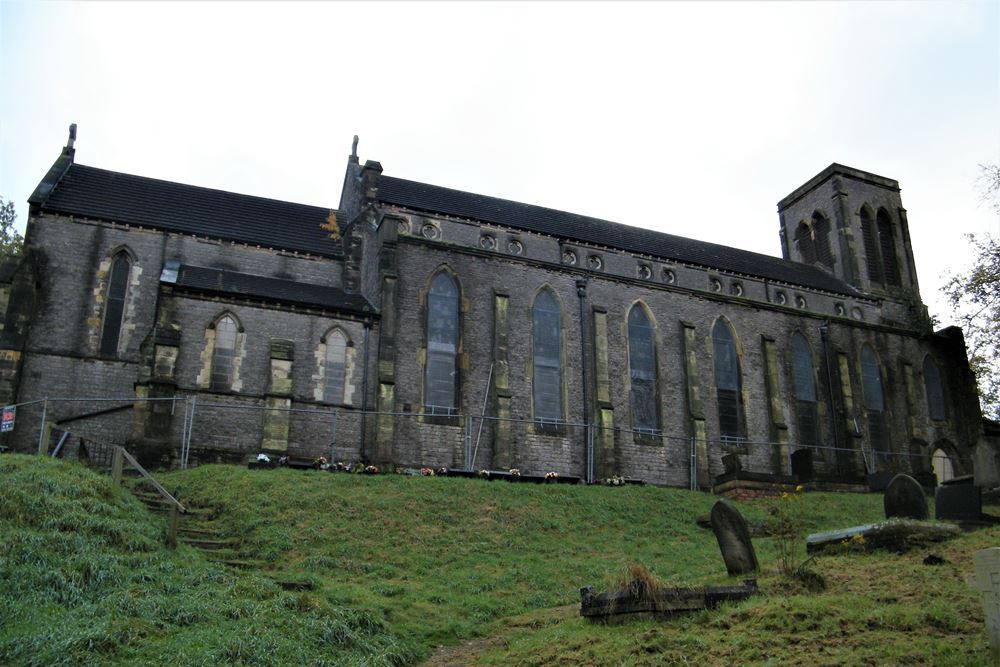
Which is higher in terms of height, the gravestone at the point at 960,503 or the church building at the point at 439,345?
the church building at the point at 439,345

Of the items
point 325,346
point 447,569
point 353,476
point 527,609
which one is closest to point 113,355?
point 325,346

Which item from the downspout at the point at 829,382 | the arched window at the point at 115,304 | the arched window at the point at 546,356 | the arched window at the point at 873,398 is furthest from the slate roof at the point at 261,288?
the arched window at the point at 873,398

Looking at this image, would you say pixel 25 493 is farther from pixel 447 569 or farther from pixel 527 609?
pixel 527 609

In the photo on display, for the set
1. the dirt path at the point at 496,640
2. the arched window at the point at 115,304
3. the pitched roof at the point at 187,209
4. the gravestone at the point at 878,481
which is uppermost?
the pitched roof at the point at 187,209

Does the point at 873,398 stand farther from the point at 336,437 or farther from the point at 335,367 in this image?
the point at 336,437

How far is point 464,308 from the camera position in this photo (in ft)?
105

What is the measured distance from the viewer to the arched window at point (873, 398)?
3791 centimetres

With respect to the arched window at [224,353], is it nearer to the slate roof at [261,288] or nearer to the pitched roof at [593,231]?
the slate roof at [261,288]

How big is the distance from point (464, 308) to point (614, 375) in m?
6.29

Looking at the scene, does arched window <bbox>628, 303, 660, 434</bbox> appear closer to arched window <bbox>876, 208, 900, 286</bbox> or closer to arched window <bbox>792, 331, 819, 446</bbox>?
arched window <bbox>792, 331, 819, 446</bbox>

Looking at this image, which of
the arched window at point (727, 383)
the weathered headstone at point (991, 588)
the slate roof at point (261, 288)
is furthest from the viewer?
the arched window at point (727, 383)

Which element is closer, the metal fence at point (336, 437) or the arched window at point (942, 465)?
the metal fence at point (336, 437)

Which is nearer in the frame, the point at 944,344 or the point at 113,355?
the point at 113,355

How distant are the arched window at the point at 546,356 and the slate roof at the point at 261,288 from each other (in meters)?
6.21
